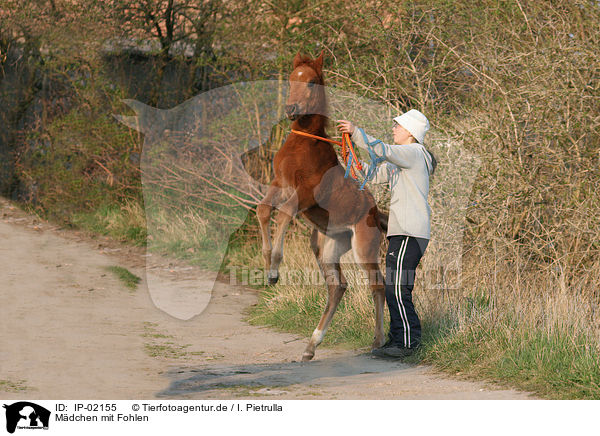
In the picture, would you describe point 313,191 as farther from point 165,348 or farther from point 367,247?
point 165,348

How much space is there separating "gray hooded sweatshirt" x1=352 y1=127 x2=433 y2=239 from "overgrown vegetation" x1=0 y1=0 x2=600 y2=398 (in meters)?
1.09

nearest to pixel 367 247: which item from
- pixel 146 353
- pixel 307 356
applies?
pixel 307 356

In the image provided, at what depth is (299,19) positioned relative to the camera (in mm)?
12102

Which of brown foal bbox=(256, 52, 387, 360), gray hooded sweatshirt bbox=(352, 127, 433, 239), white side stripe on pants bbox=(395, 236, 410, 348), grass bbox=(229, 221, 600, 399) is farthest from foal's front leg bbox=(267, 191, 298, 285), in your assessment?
grass bbox=(229, 221, 600, 399)

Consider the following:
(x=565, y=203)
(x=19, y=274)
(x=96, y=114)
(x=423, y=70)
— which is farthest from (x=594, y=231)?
(x=96, y=114)

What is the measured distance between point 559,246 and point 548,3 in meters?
3.24

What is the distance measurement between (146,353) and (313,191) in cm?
289

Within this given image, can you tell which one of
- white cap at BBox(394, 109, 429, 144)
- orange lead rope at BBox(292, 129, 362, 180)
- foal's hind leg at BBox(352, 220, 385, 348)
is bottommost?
foal's hind leg at BBox(352, 220, 385, 348)

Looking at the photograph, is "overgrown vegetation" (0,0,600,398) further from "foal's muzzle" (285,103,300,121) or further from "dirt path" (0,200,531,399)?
"foal's muzzle" (285,103,300,121)

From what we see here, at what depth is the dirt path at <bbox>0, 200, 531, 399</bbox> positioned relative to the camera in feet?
19.0

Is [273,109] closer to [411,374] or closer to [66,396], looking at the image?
[411,374]

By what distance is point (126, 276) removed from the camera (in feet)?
36.7
